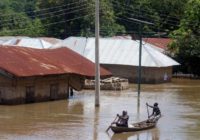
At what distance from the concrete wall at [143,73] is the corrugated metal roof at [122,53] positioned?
586 mm

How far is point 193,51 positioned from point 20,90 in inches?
1278

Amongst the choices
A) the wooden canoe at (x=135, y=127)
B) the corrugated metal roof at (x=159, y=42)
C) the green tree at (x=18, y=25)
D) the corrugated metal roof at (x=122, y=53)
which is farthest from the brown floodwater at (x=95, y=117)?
the green tree at (x=18, y=25)

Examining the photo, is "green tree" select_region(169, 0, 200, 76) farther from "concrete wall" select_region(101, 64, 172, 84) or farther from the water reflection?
the water reflection

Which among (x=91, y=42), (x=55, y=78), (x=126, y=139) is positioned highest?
(x=91, y=42)

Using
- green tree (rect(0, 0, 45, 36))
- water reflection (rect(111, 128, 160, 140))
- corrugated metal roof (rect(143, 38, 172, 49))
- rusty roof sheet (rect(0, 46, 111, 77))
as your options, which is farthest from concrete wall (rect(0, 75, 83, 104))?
green tree (rect(0, 0, 45, 36))

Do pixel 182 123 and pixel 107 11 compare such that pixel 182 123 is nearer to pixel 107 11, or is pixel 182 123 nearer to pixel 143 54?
pixel 143 54

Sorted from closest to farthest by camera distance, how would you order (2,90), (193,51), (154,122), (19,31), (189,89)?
(154,122) < (2,90) < (189,89) < (193,51) < (19,31)

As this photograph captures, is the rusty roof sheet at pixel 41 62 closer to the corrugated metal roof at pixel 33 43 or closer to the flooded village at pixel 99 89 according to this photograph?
the flooded village at pixel 99 89

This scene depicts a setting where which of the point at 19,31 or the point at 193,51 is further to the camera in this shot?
the point at 19,31

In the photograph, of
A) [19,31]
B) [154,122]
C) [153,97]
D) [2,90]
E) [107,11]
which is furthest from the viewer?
[19,31]

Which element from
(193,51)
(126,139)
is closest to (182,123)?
(126,139)

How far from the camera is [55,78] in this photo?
38.1 m

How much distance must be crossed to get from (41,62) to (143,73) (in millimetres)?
18479

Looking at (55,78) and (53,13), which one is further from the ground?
(53,13)
